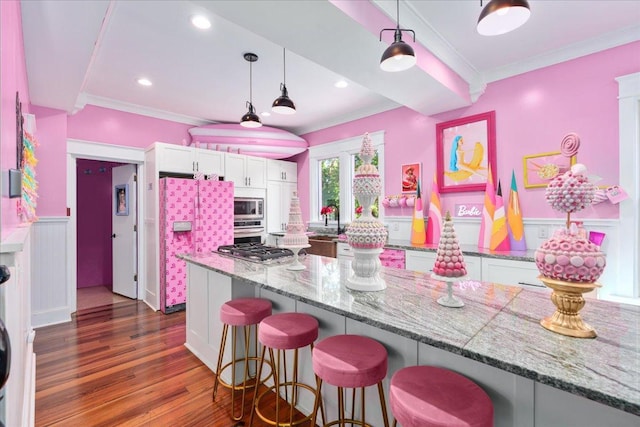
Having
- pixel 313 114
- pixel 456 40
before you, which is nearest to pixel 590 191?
pixel 456 40

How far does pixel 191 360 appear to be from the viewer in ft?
8.34

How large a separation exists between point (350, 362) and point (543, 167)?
2.85 metres

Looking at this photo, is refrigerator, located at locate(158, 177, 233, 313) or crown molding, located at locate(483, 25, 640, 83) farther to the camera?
refrigerator, located at locate(158, 177, 233, 313)

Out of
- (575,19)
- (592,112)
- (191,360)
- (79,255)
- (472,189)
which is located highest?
(575,19)

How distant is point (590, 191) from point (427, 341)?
2.39 ft

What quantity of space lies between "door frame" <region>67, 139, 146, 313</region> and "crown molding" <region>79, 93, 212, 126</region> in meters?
0.55

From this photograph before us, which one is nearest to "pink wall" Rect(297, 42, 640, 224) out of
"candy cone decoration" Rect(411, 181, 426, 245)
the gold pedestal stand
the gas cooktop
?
"candy cone decoration" Rect(411, 181, 426, 245)

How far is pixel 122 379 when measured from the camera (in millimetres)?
2252

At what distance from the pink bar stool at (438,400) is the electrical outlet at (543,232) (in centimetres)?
253

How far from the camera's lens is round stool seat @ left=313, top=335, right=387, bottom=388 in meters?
1.16

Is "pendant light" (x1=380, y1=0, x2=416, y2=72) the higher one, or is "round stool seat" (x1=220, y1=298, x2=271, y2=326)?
"pendant light" (x1=380, y1=0, x2=416, y2=72)

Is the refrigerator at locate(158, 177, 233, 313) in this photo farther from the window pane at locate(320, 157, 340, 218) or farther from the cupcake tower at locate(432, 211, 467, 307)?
the cupcake tower at locate(432, 211, 467, 307)

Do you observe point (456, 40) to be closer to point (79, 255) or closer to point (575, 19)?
point (575, 19)

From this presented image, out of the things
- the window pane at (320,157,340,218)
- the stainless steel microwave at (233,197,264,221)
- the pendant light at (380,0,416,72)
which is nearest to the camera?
the pendant light at (380,0,416,72)
